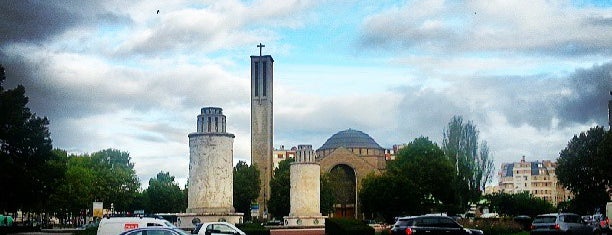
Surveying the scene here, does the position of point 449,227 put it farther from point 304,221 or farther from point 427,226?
point 304,221

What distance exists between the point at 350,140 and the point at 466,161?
198 feet

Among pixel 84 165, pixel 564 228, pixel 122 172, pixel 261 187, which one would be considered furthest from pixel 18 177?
pixel 261 187

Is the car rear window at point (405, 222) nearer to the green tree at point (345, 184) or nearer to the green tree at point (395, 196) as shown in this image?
the green tree at point (395, 196)

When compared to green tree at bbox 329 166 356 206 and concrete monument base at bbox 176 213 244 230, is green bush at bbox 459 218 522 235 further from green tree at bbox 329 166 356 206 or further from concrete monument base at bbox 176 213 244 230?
green tree at bbox 329 166 356 206

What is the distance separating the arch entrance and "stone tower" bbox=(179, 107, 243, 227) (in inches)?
3049

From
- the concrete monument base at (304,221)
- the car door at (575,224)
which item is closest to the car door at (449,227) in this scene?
the car door at (575,224)

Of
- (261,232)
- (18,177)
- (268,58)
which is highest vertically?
(268,58)

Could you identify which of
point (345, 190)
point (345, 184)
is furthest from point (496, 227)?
point (345, 184)

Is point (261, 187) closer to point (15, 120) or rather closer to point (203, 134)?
point (15, 120)

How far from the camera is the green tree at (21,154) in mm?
49469

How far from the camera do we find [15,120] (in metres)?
52.3

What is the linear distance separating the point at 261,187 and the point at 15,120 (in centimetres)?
5798

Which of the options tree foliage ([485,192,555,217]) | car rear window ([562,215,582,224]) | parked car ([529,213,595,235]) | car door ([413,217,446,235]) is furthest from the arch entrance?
car door ([413,217,446,235])

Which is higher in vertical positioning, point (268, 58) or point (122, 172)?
point (268, 58)
